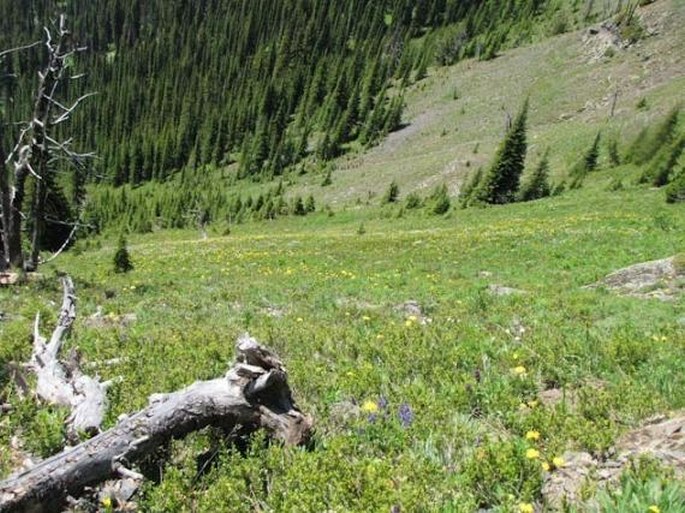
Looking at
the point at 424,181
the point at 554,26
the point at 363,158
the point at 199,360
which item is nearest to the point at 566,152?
the point at 424,181

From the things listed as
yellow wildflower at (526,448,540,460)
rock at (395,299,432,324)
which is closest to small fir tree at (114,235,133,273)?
rock at (395,299,432,324)

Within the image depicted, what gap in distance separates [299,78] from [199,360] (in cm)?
17618

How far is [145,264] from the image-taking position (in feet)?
81.4

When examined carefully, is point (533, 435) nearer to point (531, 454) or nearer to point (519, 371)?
point (531, 454)

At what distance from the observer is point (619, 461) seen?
13.9 ft

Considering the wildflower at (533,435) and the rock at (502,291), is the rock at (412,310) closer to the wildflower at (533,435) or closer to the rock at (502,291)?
the rock at (502,291)

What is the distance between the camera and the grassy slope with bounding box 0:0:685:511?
13.9ft

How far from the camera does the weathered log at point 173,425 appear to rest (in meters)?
3.76

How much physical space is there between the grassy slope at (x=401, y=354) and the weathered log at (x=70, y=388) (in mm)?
217

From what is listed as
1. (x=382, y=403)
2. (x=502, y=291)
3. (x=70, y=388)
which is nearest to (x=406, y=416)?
(x=382, y=403)

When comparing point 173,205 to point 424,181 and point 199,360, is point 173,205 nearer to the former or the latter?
point 424,181

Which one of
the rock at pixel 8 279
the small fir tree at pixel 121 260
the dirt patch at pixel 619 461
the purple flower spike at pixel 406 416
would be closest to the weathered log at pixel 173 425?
the purple flower spike at pixel 406 416

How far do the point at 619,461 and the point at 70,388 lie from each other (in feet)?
17.4

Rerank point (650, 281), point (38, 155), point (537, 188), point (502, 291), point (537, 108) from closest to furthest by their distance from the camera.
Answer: point (650, 281) < point (502, 291) < point (38, 155) < point (537, 188) < point (537, 108)
